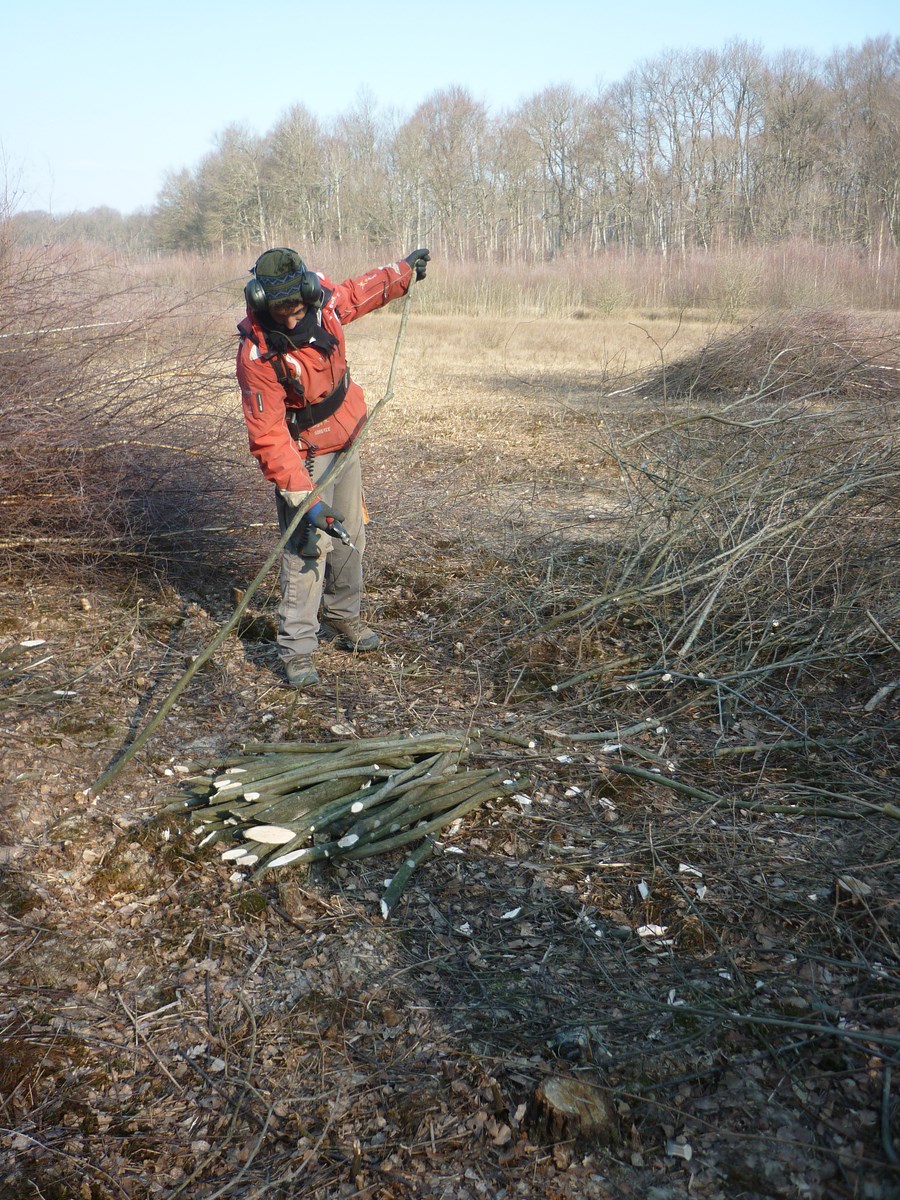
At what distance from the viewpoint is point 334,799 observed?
3156mm

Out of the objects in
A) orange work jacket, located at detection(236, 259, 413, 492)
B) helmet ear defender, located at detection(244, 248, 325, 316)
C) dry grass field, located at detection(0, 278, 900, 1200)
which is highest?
helmet ear defender, located at detection(244, 248, 325, 316)

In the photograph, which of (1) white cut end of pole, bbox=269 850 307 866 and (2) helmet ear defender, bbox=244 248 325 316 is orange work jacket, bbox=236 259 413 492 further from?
(1) white cut end of pole, bbox=269 850 307 866

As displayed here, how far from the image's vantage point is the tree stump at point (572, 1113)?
197 centimetres

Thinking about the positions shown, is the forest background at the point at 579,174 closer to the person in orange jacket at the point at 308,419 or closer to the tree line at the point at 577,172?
the tree line at the point at 577,172

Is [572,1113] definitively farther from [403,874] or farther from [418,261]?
[418,261]

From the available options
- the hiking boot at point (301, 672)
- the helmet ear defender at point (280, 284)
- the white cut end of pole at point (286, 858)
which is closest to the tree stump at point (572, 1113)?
the white cut end of pole at point (286, 858)

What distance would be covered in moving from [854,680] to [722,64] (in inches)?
1604

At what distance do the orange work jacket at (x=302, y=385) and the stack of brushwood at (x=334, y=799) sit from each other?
1.28 metres

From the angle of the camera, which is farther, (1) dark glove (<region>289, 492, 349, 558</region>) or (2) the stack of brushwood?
(1) dark glove (<region>289, 492, 349, 558</region>)

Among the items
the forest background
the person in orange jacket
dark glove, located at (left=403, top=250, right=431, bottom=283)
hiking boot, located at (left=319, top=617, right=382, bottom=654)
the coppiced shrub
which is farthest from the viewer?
the forest background

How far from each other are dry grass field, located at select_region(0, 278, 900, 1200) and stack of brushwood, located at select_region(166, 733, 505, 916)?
0.26ft

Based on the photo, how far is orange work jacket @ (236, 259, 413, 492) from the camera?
386 centimetres

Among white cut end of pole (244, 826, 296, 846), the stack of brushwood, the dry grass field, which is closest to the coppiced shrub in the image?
the dry grass field

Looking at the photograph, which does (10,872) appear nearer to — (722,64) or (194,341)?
(194,341)
